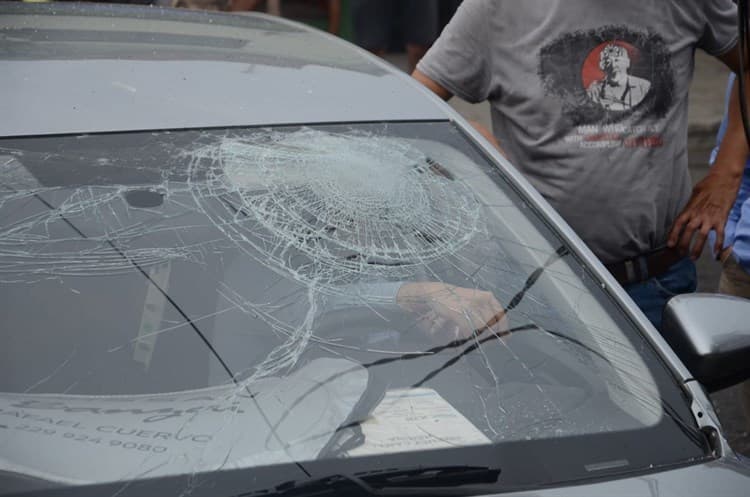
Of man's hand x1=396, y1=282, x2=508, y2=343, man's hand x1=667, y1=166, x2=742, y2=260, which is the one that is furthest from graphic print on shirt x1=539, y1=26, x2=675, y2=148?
man's hand x1=396, y1=282, x2=508, y2=343

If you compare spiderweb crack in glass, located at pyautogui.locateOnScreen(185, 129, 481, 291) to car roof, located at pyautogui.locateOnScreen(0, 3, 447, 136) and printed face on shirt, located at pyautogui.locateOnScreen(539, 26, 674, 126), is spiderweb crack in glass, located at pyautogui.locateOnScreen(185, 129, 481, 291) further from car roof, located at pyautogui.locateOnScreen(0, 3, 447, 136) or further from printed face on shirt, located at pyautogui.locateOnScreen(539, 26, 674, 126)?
printed face on shirt, located at pyautogui.locateOnScreen(539, 26, 674, 126)

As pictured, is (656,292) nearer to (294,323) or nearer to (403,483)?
(294,323)

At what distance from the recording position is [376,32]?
7.70 m

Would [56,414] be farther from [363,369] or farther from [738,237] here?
[738,237]

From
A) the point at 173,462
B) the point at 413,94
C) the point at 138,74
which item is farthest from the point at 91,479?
the point at 413,94

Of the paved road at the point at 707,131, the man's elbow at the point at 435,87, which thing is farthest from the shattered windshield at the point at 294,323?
the paved road at the point at 707,131

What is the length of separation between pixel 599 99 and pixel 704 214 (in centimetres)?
43

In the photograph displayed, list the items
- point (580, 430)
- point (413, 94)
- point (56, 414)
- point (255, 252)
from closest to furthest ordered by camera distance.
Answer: point (56, 414), point (580, 430), point (255, 252), point (413, 94)

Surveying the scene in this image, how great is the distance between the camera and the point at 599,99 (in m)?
2.84

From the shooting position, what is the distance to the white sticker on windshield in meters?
1.76

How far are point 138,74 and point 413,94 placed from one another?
2.01 ft

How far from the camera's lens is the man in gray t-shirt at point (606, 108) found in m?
2.84

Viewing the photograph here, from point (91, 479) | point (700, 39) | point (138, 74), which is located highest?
point (700, 39)

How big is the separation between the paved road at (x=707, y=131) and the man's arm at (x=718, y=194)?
1.25m
